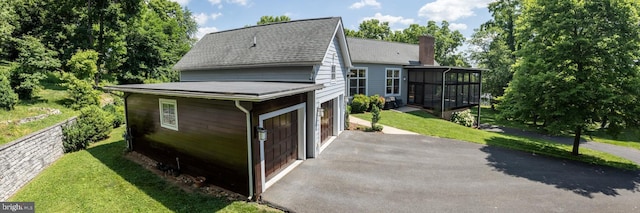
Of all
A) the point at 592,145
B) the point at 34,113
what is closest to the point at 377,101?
the point at 592,145

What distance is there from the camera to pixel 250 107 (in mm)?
6566

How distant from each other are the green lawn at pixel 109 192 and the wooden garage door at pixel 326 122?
19.2 feet

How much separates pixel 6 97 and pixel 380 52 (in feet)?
74.3

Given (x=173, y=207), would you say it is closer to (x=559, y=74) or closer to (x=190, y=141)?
(x=190, y=141)

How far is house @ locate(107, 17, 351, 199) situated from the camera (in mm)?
7051

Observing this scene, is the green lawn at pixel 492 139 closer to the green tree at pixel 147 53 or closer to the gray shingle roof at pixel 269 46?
the gray shingle roof at pixel 269 46

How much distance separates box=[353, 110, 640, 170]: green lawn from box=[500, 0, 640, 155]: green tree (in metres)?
0.95

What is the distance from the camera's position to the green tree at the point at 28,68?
1387 centimetres

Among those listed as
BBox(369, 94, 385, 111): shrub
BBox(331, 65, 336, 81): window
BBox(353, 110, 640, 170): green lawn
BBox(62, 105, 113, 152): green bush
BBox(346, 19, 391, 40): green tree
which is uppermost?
BBox(346, 19, 391, 40): green tree

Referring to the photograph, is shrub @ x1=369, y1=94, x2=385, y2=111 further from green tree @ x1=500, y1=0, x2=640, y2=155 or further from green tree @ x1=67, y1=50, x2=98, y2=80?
green tree @ x1=67, y1=50, x2=98, y2=80

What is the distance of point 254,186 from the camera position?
23.2 ft

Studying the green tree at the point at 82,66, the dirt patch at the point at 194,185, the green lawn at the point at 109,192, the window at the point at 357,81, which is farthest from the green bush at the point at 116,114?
the window at the point at 357,81

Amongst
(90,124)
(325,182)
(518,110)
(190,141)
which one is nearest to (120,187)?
(190,141)

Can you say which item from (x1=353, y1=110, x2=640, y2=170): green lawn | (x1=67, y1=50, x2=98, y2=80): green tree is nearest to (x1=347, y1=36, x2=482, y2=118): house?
(x1=353, y1=110, x2=640, y2=170): green lawn
